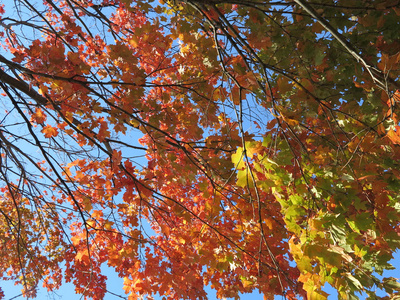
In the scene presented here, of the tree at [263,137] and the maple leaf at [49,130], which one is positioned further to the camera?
the maple leaf at [49,130]

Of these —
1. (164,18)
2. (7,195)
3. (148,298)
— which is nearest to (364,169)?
(148,298)

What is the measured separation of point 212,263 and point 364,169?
1.71 meters

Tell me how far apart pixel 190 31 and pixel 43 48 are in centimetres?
155

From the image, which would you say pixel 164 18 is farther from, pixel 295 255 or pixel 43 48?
pixel 295 255

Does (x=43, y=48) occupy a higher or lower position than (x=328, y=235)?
higher

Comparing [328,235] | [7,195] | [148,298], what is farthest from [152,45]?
[7,195]

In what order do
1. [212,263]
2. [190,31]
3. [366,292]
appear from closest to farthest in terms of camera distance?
[366,292] → [212,263] → [190,31]

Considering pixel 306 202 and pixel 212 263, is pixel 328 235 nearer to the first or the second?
pixel 306 202

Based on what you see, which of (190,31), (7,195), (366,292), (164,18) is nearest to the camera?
(366,292)

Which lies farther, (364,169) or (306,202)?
(364,169)

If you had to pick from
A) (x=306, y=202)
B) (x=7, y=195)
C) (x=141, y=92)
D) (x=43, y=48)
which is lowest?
(x=306, y=202)

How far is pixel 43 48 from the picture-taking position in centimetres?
234

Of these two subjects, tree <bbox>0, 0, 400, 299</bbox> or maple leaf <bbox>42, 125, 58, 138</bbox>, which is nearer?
tree <bbox>0, 0, 400, 299</bbox>

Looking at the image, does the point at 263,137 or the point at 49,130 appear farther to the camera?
the point at 49,130
